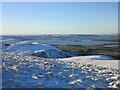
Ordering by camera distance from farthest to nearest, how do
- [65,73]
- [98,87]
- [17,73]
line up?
[65,73] → [17,73] → [98,87]

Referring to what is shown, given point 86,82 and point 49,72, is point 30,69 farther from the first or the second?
point 86,82

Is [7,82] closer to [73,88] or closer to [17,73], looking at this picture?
[17,73]

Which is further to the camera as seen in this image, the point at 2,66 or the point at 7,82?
the point at 2,66

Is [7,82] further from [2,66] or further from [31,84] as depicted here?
[2,66]

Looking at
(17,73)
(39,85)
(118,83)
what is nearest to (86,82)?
(118,83)

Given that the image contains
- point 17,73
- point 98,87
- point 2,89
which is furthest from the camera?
point 17,73

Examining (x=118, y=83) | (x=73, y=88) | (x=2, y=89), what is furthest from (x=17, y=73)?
(x=118, y=83)

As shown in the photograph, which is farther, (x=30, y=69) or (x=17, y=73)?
(x=30, y=69)
